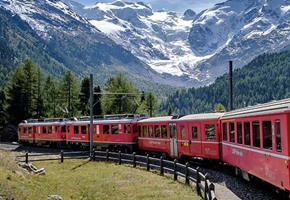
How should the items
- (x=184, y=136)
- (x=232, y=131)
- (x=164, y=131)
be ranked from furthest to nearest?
1. (x=164, y=131)
2. (x=184, y=136)
3. (x=232, y=131)

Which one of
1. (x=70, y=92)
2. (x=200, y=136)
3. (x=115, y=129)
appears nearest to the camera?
(x=200, y=136)

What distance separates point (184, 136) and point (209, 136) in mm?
3600

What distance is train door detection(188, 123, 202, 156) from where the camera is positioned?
31.6m

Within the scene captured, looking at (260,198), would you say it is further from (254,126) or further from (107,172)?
(107,172)

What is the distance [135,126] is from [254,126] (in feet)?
86.6

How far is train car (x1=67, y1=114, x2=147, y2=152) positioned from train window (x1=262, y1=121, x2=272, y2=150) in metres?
27.9

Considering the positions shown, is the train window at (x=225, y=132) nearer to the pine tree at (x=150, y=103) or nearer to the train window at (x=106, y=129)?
the train window at (x=106, y=129)

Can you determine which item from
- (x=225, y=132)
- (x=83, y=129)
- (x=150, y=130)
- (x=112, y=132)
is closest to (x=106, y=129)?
(x=112, y=132)

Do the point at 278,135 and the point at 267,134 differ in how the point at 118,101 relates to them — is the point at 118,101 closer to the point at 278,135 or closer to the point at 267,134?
the point at 267,134

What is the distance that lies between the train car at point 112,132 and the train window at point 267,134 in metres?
27.9

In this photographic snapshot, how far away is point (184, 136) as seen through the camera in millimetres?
34000

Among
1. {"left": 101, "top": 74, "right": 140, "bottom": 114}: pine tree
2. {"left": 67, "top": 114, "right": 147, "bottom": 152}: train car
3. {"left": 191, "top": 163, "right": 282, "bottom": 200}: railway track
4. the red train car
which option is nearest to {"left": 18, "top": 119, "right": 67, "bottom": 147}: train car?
{"left": 67, "top": 114, "right": 147, "bottom": 152}: train car

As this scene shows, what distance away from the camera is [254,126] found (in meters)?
19.8

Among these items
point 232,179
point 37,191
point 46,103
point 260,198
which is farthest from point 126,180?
point 46,103
